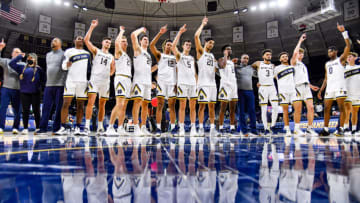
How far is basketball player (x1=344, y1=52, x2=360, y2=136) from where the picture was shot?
17.1 feet

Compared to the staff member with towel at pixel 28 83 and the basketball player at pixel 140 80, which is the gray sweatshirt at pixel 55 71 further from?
the basketball player at pixel 140 80

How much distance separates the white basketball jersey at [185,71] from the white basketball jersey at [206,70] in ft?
0.55

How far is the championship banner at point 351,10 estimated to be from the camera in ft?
44.4

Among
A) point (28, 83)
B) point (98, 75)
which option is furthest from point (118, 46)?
point (28, 83)

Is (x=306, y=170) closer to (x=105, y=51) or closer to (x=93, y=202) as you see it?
(x=93, y=202)

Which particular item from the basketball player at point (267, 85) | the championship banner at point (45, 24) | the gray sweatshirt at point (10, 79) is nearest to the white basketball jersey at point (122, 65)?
the gray sweatshirt at point (10, 79)

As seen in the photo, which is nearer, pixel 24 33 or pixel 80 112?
pixel 80 112

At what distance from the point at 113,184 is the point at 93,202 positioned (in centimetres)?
17

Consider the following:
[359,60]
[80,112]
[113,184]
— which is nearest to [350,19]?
[359,60]

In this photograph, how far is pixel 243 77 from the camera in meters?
5.38

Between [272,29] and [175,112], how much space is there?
1336cm

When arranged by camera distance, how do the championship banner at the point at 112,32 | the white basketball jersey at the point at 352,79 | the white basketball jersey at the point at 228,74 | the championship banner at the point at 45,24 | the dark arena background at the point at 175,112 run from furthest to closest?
the championship banner at the point at 112,32 < the championship banner at the point at 45,24 < the white basketball jersey at the point at 352,79 < the white basketball jersey at the point at 228,74 < the dark arena background at the point at 175,112

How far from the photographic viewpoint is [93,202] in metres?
0.54

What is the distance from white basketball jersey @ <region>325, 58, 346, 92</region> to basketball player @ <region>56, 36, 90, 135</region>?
17.8 ft
